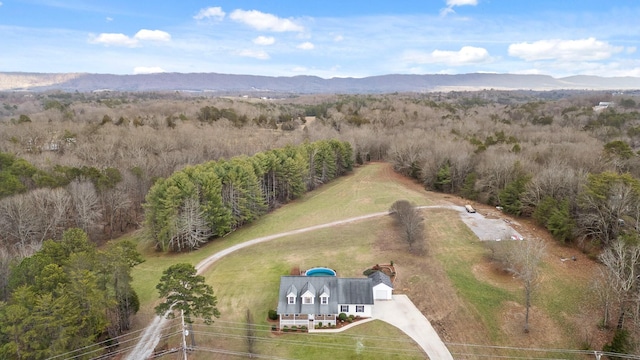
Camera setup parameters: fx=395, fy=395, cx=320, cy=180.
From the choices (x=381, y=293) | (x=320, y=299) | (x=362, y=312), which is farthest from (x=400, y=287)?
(x=320, y=299)

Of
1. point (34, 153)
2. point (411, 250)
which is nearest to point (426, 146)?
point (411, 250)

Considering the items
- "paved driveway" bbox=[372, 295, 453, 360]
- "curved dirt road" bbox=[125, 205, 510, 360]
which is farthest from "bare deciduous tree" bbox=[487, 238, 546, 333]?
"paved driveway" bbox=[372, 295, 453, 360]

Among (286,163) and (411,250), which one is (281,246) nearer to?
(411,250)

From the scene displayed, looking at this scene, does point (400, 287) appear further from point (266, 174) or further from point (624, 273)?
point (266, 174)

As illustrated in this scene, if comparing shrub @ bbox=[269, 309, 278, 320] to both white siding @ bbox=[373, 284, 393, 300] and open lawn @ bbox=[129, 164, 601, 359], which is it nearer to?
open lawn @ bbox=[129, 164, 601, 359]

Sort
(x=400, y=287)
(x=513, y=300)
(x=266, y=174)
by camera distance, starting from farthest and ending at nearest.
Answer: (x=266, y=174)
(x=400, y=287)
(x=513, y=300)

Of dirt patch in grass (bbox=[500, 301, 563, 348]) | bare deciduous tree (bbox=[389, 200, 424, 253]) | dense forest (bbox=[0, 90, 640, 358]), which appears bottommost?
dirt patch in grass (bbox=[500, 301, 563, 348])
